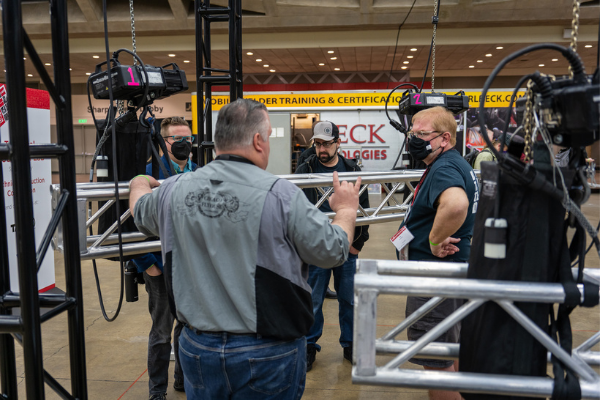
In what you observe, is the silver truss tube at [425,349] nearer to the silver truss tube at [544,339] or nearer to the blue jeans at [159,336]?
the silver truss tube at [544,339]

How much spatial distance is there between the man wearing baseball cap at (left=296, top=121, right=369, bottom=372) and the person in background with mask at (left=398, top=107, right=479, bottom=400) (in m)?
0.97

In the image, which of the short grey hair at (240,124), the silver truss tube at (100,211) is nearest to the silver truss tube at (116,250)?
the silver truss tube at (100,211)

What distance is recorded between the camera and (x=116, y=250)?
8.36ft

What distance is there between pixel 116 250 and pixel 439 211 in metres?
1.79

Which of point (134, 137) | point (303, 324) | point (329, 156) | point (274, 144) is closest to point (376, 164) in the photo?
point (274, 144)

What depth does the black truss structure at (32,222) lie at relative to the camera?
5.22 ft

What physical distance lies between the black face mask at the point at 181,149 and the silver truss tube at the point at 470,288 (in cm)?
230

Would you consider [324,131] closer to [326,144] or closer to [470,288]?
[326,144]

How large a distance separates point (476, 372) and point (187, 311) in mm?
1019

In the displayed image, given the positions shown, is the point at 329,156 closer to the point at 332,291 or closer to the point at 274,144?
the point at 332,291

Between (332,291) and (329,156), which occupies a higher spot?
(329,156)

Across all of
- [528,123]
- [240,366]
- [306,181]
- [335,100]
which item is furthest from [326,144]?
[335,100]

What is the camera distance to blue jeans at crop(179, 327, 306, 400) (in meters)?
1.65

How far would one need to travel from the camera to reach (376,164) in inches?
448
